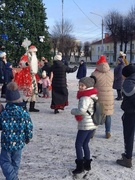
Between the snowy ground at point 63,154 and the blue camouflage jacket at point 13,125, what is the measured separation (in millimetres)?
760

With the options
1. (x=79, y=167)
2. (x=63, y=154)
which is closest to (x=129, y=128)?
(x=79, y=167)

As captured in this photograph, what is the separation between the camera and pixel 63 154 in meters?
5.38

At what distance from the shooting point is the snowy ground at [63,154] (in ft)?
14.7

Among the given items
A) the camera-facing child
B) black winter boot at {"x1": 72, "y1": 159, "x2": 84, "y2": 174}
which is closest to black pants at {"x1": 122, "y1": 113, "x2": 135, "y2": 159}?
the camera-facing child

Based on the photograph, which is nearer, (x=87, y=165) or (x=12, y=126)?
(x=12, y=126)

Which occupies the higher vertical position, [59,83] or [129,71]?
[129,71]

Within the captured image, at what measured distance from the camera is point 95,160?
16.8ft

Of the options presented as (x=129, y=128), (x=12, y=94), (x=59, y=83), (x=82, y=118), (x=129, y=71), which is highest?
(x=129, y=71)

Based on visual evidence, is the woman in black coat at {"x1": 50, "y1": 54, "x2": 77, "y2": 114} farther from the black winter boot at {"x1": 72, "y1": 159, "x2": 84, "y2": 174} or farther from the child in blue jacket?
the child in blue jacket

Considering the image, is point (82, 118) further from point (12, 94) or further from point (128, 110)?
point (12, 94)

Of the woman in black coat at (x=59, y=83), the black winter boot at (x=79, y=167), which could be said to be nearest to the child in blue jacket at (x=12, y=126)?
the black winter boot at (x=79, y=167)

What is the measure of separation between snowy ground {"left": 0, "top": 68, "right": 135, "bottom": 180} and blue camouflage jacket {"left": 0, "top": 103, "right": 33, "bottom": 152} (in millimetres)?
760

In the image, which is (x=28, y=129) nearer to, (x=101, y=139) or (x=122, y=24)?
(x=101, y=139)

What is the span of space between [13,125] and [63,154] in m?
1.84
